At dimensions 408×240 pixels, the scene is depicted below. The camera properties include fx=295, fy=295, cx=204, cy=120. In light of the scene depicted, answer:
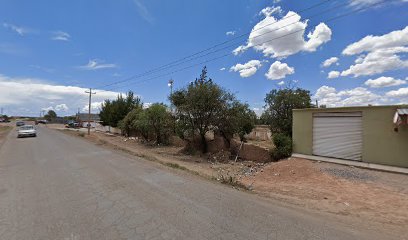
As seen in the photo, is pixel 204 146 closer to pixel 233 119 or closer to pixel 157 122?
pixel 233 119

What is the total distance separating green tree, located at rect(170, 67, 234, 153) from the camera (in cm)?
2130

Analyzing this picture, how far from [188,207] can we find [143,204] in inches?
42.1

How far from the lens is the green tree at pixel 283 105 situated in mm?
24656

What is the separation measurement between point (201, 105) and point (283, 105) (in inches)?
313

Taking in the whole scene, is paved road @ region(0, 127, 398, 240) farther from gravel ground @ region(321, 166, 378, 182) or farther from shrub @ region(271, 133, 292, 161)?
shrub @ region(271, 133, 292, 161)

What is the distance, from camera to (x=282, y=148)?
57.1 feet

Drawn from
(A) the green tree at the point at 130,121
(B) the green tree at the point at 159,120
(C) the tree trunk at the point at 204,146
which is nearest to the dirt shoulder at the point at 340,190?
(C) the tree trunk at the point at 204,146

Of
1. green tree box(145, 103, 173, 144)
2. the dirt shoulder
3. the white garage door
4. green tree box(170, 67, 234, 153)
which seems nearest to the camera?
the dirt shoulder

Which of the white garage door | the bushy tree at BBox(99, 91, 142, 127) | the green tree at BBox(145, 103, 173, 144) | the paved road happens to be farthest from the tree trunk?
the bushy tree at BBox(99, 91, 142, 127)

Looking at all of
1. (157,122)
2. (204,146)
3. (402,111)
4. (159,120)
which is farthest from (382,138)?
(157,122)

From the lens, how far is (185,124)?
913 inches

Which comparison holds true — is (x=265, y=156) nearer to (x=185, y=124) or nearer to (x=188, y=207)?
(x=185, y=124)

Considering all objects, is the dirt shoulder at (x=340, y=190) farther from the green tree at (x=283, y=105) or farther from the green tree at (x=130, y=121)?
the green tree at (x=130, y=121)

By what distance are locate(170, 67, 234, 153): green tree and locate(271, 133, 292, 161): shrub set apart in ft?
17.9
